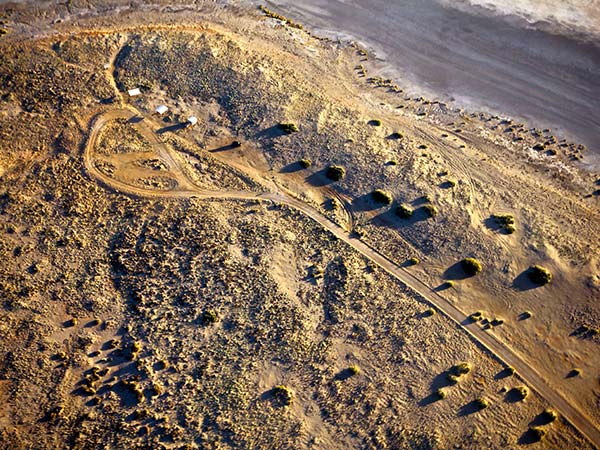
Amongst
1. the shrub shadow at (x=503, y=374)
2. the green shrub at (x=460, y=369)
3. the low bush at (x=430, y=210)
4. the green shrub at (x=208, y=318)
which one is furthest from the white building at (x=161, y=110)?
the shrub shadow at (x=503, y=374)

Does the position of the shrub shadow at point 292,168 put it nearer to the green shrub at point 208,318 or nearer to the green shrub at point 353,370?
the green shrub at point 208,318

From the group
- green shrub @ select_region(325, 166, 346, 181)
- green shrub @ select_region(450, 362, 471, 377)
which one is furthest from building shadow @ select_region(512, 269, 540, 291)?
green shrub @ select_region(325, 166, 346, 181)

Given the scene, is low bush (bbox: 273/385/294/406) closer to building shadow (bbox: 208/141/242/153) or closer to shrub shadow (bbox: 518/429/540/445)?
shrub shadow (bbox: 518/429/540/445)

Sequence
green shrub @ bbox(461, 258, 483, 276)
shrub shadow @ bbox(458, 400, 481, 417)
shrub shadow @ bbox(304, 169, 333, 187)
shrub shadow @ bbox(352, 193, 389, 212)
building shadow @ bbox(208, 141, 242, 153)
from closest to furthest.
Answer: shrub shadow @ bbox(458, 400, 481, 417)
green shrub @ bbox(461, 258, 483, 276)
shrub shadow @ bbox(352, 193, 389, 212)
shrub shadow @ bbox(304, 169, 333, 187)
building shadow @ bbox(208, 141, 242, 153)

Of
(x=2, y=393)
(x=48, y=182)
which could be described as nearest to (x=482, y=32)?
(x=48, y=182)

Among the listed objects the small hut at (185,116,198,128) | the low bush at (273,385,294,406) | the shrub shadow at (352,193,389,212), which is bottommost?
the low bush at (273,385,294,406)

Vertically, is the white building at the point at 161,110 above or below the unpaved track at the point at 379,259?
above
